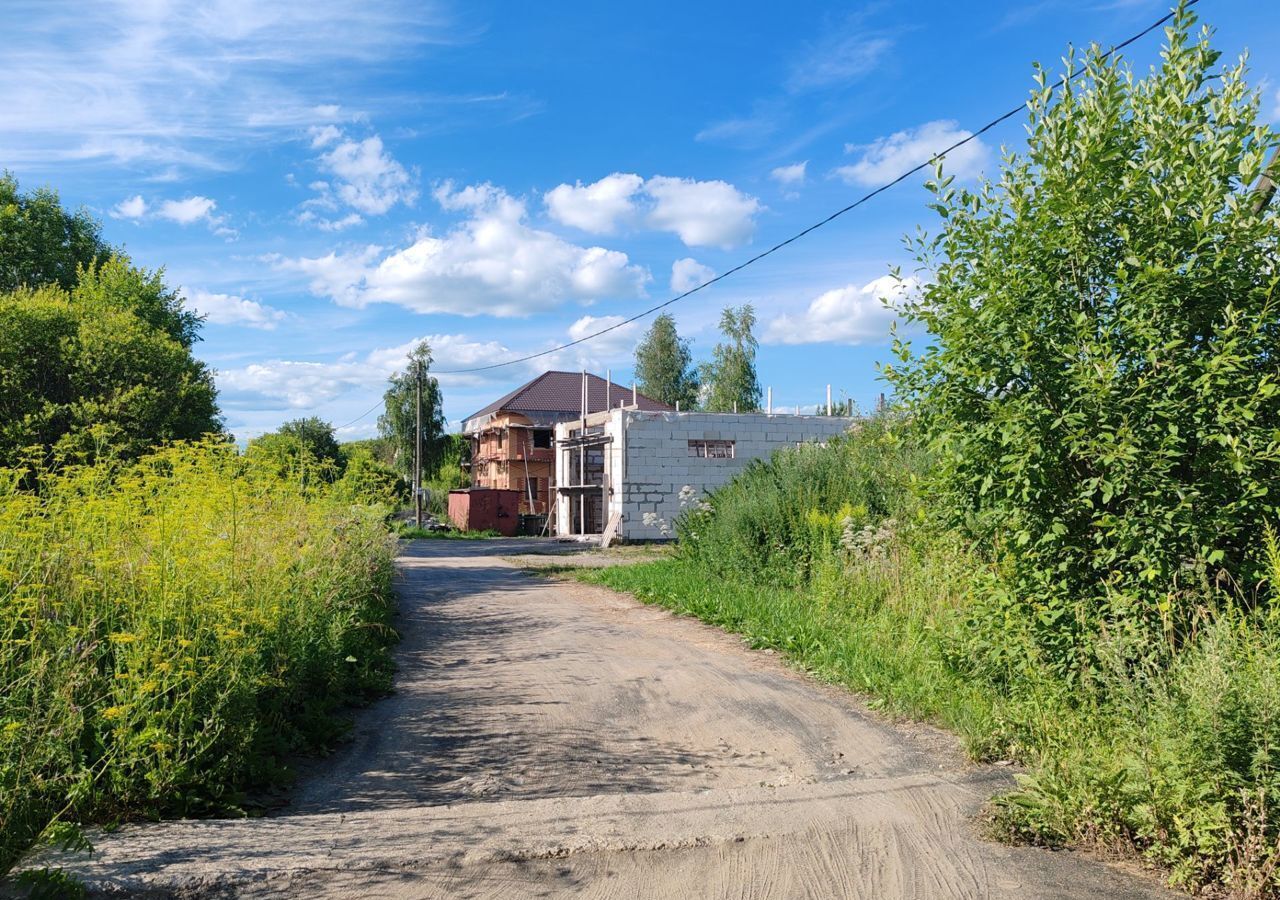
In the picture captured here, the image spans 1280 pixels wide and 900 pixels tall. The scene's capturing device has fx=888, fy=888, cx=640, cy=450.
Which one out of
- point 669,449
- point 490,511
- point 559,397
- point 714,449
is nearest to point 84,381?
point 669,449

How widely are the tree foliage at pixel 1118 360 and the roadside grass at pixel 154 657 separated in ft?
14.3

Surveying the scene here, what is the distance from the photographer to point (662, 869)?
141 inches

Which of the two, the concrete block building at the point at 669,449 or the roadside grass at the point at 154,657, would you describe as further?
the concrete block building at the point at 669,449

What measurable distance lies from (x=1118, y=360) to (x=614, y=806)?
3.64m

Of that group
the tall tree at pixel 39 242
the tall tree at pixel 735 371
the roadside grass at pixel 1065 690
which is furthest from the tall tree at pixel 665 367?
the roadside grass at pixel 1065 690

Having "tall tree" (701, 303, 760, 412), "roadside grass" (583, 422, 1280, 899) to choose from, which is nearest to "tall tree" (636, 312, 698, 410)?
"tall tree" (701, 303, 760, 412)

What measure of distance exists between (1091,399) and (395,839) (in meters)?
4.11

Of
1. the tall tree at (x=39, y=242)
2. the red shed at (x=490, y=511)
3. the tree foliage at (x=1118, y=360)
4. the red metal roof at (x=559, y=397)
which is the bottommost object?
the red shed at (x=490, y=511)

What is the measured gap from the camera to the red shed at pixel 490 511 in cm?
3769

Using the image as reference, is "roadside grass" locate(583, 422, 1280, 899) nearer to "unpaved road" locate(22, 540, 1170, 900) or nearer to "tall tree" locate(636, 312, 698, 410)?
"unpaved road" locate(22, 540, 1170, 900)

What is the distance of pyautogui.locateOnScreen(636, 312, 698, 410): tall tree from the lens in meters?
54.2

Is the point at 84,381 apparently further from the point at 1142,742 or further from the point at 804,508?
the point at 1142,742

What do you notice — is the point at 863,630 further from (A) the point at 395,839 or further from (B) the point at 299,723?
(A) the point at 395,839

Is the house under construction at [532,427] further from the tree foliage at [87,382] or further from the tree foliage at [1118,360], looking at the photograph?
the tree foliage at [1118,360]
